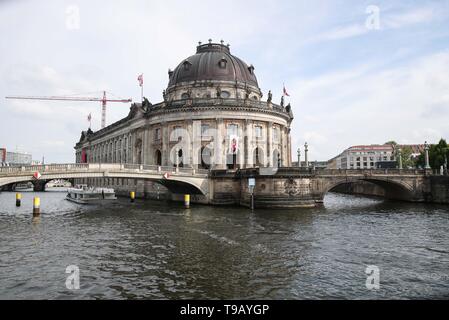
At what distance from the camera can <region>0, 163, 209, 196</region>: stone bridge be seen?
102ft

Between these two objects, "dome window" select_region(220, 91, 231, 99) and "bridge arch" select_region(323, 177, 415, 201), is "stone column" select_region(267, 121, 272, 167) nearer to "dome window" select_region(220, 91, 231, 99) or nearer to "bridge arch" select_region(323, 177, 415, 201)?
"dome window" select_region(220, 91, 231, 99)

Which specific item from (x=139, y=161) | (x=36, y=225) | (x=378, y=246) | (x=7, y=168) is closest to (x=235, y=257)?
(x=378, y=246)

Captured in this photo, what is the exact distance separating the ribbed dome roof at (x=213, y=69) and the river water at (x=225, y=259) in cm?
3635

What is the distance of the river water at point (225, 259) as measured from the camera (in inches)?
458

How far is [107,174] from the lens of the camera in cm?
3619

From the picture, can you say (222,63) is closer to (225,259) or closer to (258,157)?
(258,157)

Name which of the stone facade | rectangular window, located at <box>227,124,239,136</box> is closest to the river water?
the stone facade

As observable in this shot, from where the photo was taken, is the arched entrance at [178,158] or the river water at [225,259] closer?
the river water at [225,259]

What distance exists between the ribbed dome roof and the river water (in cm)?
3635

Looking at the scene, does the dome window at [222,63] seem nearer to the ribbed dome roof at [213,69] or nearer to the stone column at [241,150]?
the ribbed dome roof at [213,69]

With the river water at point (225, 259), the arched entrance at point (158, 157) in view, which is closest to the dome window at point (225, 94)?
the arched entrance at point (158, 157)

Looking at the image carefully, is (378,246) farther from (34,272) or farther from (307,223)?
(34,272)

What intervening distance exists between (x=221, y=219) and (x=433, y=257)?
16.7 meters

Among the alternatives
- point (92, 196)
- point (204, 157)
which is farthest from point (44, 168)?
point (204, 157)
